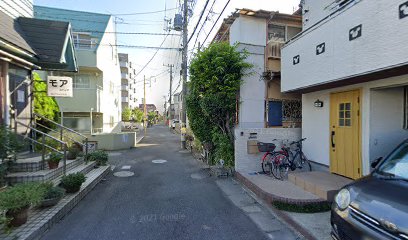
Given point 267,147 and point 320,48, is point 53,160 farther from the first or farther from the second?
point 320,48

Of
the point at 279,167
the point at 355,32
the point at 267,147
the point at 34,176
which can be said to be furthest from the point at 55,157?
the point at 355,32

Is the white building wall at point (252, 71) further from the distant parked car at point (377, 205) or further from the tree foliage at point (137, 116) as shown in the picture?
the tree foliage at point (137, 116)

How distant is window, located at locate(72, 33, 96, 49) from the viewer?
15.9 meters

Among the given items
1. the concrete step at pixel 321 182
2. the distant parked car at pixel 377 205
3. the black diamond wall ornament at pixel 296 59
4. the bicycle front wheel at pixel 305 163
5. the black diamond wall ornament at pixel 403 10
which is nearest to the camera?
the distant parked car at pixel 377 205

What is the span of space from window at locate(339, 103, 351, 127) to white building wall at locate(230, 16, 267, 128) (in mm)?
2894

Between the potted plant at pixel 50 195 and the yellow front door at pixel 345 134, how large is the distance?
674 cm

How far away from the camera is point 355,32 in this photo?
15.1ft

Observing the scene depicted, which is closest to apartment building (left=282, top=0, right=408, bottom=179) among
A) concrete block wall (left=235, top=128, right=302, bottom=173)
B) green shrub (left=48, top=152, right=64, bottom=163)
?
concrete block wall (left=235, top=128, right=302, bottom=173)

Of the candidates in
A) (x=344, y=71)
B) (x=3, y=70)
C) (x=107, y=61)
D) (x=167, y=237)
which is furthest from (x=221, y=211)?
(x=107, y=61)

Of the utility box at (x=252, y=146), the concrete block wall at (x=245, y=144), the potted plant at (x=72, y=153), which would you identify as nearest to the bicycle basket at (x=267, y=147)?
the utility box at (x=252, y=146)

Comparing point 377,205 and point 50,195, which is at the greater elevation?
point 377,205

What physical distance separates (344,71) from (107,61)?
1830cm

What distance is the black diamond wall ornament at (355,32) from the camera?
4462mm

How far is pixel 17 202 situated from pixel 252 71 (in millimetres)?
7492
